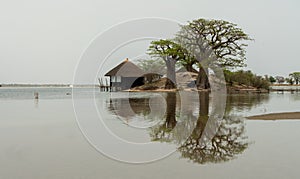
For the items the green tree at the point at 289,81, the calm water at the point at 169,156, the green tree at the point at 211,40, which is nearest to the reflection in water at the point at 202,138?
the calm water at the point at 169,156

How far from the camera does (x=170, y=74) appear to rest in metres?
50.1

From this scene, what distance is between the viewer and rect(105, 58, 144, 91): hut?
5197cm

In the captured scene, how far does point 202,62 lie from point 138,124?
31218 millimetres

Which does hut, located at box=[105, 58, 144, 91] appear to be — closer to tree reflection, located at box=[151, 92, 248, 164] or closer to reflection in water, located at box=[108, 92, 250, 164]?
reflection in water, located at box=[108, 92, 250, 164]

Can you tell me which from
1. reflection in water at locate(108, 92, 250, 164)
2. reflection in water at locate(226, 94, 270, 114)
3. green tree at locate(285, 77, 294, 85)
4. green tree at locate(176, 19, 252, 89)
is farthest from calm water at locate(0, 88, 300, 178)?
green tree at locate(285, 77, 294, 85)

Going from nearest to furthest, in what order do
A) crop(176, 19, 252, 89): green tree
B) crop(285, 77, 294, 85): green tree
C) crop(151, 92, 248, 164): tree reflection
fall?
crop(151, 92, 248, 164): tree reflection → crop(176, 19, 252, 89): green tree → crop(285, 77, 294, 85): green tree

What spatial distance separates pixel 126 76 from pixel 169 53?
979 cm

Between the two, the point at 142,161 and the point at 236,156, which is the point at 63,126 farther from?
the point at 236,156

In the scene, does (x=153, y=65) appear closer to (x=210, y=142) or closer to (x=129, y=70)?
(x=129, y=70)

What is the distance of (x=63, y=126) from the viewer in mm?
12023

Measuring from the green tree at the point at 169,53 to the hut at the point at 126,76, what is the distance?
485cm

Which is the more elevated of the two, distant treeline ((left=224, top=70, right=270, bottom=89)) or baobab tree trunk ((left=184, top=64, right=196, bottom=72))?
baobab tree trunk ((left=184, top=64, right=196, bottom=72))

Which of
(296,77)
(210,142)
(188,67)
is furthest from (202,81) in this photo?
(296,77)

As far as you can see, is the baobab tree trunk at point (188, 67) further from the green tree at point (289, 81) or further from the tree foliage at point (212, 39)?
the green tree at point (289, 81)
